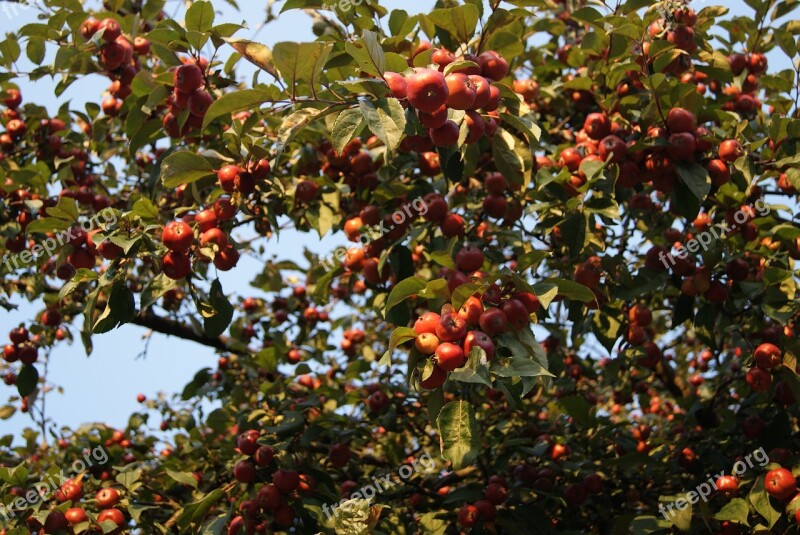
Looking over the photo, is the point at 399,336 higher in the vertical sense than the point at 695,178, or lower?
lower

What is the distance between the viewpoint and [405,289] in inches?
108

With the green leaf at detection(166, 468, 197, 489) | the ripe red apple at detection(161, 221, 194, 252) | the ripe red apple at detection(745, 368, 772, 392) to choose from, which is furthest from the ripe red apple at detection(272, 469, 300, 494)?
the ripe red apple at detection(745, 368, 772, 392)

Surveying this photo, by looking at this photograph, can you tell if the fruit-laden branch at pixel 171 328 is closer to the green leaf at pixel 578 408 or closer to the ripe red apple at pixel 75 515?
the ripe red apple at pixel 75 515

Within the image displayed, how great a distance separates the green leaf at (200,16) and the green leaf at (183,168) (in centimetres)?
56

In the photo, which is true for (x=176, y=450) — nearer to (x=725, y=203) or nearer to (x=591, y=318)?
(x=591, y=318)

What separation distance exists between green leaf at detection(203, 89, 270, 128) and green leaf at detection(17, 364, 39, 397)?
277 cm

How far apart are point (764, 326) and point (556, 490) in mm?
1450

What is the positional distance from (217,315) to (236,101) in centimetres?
108

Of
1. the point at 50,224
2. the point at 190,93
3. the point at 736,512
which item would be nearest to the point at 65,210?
the point at 50,224

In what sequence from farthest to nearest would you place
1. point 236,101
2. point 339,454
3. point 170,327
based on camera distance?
point 170,327, point 339,454, point 236,101

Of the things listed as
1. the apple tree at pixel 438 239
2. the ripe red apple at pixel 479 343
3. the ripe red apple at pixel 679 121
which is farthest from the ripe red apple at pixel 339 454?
the ripe red apple at pixel 679 121

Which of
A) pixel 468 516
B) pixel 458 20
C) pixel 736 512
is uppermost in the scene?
pixel 458 20

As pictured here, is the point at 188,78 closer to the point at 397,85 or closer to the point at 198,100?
the point at 198,100

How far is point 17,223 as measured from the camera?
446cm
